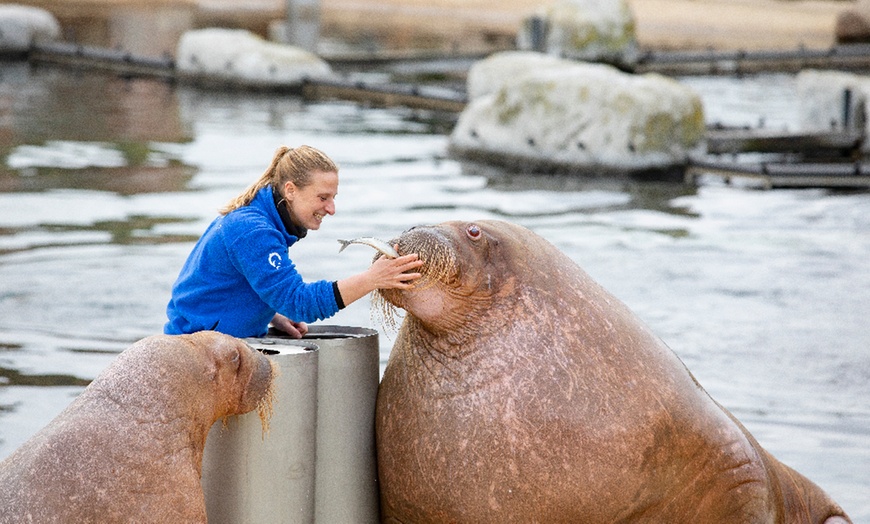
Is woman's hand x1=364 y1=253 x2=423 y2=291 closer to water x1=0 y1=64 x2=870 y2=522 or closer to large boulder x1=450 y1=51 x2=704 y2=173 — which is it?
water x1=0 y1=64 x2=870 y2=522

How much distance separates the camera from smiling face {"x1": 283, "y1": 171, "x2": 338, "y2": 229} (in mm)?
3682

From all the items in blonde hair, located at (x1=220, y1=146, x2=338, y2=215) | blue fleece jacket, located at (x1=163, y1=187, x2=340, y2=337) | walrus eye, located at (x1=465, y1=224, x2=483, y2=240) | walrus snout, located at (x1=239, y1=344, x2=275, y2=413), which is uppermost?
blonde hair, located at (x1=220, y1=146, x2=338, y2=215)

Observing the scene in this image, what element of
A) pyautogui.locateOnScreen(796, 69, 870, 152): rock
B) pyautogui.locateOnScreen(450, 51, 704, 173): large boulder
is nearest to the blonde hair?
pyautogui.locateOnScreen(450, 51, 704, 173): large boulder

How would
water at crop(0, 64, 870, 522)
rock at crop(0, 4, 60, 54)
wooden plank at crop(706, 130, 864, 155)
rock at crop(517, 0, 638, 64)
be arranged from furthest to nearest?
1. rock at crop(0, 4, 60, 54)
2. rock at crop(517, 0, 638, 64)
3. wooden plank at crop(706, 130, 864, 155)
4. water at crop(0, 64, 870, 522)

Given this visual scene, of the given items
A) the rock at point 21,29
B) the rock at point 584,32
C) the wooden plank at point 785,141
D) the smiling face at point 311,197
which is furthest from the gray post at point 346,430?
the rock at point 21,29

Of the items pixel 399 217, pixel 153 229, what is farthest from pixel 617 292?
pixel 153 229

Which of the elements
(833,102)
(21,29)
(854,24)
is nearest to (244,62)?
(21,29)

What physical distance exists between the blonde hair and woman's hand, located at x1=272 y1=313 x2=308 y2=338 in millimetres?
387

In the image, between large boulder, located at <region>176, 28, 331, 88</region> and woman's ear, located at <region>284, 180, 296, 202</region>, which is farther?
large boulder, located at <region>176, 28, 331, 88</region>

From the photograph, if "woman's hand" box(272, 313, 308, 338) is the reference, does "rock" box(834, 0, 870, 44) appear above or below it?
above

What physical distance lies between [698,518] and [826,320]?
434 cm

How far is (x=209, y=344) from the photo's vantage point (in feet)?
10.6

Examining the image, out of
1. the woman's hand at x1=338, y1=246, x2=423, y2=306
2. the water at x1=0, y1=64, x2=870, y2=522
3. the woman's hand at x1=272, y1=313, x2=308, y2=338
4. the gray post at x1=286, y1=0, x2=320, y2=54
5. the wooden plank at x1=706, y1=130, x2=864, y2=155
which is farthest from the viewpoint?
the gray post at x1=286, y1=0, x2=320, y2=54

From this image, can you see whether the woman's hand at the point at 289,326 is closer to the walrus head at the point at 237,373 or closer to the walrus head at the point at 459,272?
the walrus head at the point at 459,272
